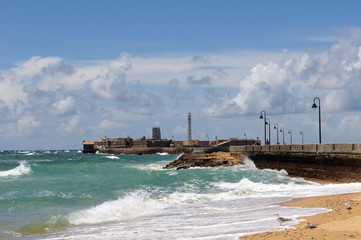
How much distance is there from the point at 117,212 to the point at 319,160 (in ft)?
54.8

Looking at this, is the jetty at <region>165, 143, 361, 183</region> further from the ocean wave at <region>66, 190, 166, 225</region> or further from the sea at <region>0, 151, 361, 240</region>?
the ocean wave at <region>66, 190, 166, 225</region>

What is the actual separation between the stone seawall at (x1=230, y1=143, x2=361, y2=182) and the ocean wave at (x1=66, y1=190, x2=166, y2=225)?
38.5 ft

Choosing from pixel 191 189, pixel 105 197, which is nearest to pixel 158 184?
pixel 191 189

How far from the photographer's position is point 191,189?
79.4 ft

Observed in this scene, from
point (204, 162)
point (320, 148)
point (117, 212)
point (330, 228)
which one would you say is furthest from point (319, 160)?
point (330, 228)

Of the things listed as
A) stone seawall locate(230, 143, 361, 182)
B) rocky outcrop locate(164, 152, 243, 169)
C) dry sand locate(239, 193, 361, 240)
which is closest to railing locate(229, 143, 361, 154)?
stone seawall locate(230, 143, 361, 182)

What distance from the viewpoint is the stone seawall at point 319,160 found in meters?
24.3

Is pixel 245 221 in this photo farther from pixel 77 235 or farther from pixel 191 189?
pixel 191 189

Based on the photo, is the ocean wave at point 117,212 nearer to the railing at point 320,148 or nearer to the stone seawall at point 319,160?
the stone seawall at point 319,160

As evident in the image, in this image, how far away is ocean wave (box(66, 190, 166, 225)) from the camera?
1459cm

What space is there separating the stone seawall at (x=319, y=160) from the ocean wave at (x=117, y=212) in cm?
1174

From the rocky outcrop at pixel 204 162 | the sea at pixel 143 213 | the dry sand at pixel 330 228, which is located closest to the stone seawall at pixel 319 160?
the sea at pixel 143 213

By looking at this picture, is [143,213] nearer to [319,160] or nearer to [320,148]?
[319,160]

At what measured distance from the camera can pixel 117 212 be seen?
15758 millimetres
